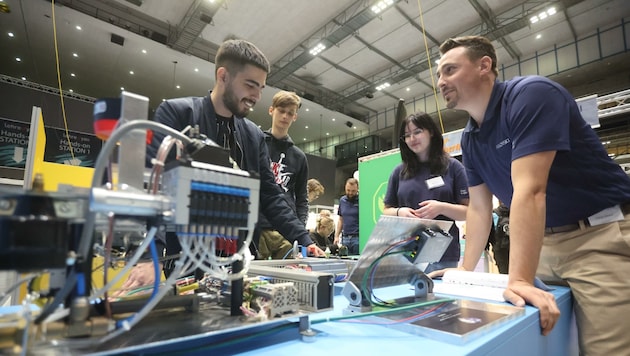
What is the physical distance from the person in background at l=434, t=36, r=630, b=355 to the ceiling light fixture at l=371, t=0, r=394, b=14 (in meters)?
4.94

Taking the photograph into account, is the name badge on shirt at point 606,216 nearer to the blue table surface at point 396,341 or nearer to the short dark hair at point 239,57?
the blue table surface at point 396,341

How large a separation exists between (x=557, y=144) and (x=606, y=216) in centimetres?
31

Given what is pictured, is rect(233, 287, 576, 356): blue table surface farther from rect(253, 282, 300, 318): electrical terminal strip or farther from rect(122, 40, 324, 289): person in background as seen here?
rect(122, 40, 324, 289): person in background

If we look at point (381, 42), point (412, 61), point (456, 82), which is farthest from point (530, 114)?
point (412, 61)

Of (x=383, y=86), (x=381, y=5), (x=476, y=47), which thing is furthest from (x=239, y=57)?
(x=383, y=86)

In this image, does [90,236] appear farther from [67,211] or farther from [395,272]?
[395,272]

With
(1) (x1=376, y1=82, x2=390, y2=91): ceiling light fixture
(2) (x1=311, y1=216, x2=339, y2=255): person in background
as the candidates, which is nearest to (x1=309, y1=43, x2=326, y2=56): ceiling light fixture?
(1) (x1=376, y1=82, x2=390, y2=91): ceiling light fixture

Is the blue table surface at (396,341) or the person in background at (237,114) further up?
the person in background at (237,114)

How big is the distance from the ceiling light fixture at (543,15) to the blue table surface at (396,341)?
690 cm

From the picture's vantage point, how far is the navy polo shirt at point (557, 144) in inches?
34.3

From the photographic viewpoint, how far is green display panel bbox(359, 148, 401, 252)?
3564 mm

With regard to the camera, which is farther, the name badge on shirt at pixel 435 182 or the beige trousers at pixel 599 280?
the name badge on shirt at pixel 435 182

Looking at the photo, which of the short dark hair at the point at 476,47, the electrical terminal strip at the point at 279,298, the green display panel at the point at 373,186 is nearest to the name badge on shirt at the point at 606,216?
the short dark hair at the point at 476,47

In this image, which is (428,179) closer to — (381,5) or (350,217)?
(350,217)
